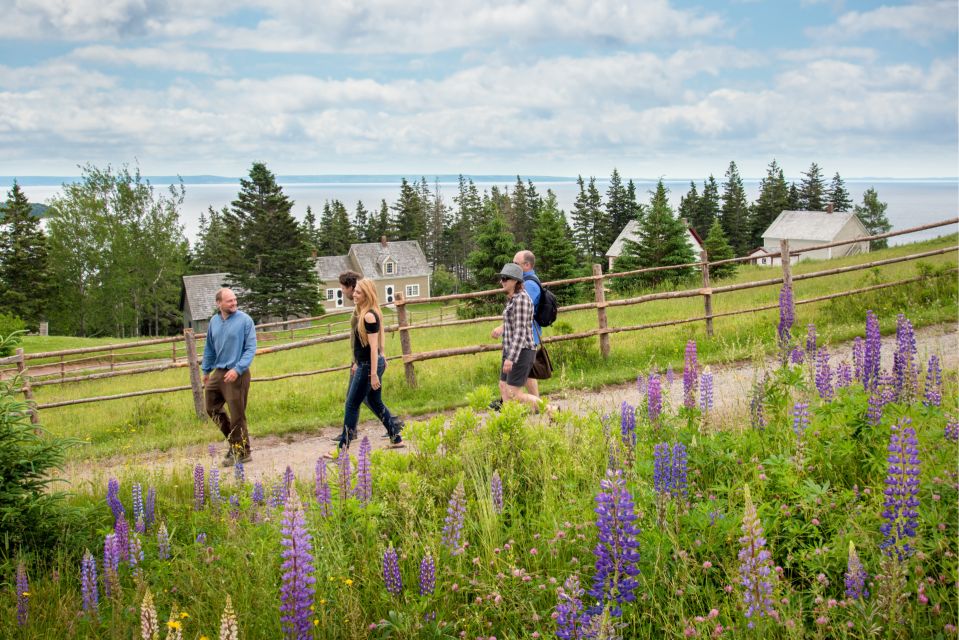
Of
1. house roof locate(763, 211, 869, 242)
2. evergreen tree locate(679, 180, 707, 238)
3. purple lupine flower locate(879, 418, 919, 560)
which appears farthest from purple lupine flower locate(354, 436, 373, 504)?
evergreen tree locate(679, 180, 707, 238)

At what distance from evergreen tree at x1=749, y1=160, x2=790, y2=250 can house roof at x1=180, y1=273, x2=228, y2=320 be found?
57006 millimetres

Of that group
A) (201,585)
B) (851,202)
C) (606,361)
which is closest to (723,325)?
(606,361)

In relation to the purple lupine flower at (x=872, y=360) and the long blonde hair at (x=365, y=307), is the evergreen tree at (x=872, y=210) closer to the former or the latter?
the long blonde hair at (x=365, y=307)

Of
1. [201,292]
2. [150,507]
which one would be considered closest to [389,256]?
[201,292]

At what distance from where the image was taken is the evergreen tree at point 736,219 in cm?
7119

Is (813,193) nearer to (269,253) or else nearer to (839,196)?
(839,196)

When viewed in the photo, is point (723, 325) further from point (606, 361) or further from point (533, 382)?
point (533, 382)

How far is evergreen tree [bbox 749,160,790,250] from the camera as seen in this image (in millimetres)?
74750

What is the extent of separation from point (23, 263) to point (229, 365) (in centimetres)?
4953

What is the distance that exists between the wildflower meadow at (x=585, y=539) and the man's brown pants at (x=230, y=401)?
2.46 m

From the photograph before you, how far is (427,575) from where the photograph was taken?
2.89 meters

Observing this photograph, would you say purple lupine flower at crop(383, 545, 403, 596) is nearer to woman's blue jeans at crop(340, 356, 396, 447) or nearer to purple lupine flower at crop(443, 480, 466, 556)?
purple lupine flower at crop(443, 480, 466, 556)

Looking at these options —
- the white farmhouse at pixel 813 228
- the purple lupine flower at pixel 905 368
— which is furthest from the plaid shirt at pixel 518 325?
the white farmhouse at pixel 813 228

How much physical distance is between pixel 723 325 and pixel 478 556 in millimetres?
10145
